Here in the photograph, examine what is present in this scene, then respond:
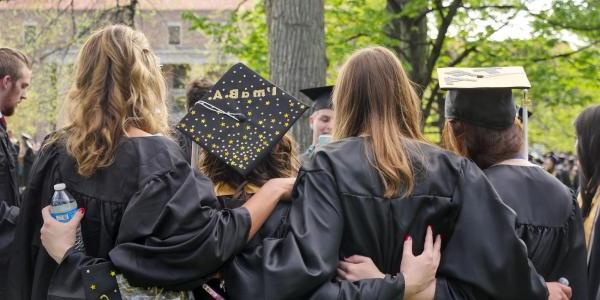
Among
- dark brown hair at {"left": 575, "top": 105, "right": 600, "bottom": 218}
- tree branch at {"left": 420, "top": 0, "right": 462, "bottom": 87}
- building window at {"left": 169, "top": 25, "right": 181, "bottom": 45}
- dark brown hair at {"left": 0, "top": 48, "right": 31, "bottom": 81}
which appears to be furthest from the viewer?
building window at {"left": 169, "top": 25, "right": 181, "bottom": 45}

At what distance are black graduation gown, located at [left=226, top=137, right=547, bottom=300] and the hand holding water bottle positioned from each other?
650 millimetres

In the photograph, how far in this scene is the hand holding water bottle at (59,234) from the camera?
300cm

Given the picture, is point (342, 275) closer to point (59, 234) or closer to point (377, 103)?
point (377, 103)

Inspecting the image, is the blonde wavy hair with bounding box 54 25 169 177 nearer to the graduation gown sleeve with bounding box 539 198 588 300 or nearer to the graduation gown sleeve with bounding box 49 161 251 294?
the graduation gown sleeve with bounding box 49 161 251 294

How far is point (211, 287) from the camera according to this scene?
315 centimetres

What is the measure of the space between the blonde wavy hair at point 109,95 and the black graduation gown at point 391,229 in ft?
2.32

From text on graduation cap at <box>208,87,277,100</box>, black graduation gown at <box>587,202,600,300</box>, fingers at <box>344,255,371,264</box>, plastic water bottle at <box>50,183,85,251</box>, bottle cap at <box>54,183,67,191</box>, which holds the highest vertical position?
text on graduation cap at <box>208,87,277,100</box>

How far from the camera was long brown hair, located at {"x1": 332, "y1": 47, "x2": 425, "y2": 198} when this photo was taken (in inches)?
118

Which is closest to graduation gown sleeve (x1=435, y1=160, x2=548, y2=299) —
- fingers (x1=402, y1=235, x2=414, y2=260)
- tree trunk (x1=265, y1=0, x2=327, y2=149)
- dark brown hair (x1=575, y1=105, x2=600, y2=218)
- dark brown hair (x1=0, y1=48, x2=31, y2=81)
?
fingers (x1=402, y1=235, x2=414, y2=260)

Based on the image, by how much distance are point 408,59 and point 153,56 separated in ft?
30.7

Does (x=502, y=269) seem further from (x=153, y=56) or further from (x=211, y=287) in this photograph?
(x=153, y=56)

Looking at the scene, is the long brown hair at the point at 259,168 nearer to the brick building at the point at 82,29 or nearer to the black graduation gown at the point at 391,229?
the black graduation gown at the point at 391,229

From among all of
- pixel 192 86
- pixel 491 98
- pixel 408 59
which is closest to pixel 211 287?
pixel 491 98

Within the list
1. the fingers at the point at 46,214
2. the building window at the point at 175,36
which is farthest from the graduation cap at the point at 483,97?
the building window at the point at 175,36
